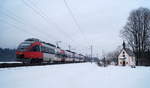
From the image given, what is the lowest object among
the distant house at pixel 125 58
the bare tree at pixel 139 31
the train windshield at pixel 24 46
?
the distant house at pixel 125 58

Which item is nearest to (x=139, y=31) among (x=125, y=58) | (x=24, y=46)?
(x=125, y=58)

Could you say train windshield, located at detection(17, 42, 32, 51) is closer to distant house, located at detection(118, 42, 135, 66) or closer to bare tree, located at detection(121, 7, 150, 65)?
bare tree, located at detection(121, 7, 150, 65)

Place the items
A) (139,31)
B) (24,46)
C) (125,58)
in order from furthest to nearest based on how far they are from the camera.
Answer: (125,58), (139,31), (24,46)

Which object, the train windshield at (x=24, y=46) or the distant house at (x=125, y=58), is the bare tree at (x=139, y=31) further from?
the train windshield at (x=24, y=46)

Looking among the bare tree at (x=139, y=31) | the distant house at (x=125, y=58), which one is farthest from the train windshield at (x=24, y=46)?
the distant house at (x=125, y=58)

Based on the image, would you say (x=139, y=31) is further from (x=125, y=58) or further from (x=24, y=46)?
(x=24, y=46)

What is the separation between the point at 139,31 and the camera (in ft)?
124

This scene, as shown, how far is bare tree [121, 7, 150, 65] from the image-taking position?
3706 cm

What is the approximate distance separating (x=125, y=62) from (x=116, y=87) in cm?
5138

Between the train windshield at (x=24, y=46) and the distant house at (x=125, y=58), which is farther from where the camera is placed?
the distant house at (x=125, y=58)

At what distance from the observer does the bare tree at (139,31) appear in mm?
37062

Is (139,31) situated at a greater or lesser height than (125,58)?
greater

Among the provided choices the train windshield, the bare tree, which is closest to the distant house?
the bare tree

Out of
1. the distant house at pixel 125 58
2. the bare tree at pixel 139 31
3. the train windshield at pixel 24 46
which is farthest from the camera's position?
the distant house at pixel 125 58
